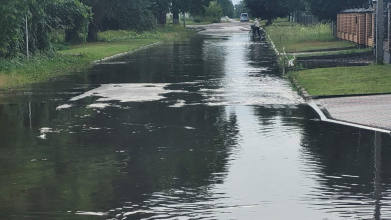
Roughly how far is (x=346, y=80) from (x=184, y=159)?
1293 centimetres

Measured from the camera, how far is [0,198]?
8.97 meters

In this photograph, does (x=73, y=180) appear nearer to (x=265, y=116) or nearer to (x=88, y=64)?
(x=265, y=116)

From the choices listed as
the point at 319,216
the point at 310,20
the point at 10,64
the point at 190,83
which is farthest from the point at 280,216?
the point at 310,20

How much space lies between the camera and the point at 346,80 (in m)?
23.3

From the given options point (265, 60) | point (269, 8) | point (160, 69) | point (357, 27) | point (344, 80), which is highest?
point (269, 8)

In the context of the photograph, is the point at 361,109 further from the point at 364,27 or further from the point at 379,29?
the point at 364,27

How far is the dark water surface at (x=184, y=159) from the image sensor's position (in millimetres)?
8477

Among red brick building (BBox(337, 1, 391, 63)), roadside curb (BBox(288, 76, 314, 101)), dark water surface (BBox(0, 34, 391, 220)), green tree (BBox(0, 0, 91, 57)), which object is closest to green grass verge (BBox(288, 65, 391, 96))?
roadside curb (BBox(288, 76, 314, 101))

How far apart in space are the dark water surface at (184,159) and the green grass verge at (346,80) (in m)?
1.50

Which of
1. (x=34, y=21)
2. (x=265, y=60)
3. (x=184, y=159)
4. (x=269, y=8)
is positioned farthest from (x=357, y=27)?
(x=269, y=8)

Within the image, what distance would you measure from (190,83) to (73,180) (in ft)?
48.2

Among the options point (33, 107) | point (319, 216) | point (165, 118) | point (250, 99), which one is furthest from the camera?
point (250, 99)

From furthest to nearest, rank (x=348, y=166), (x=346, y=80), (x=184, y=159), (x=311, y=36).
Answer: (x=311, y=36), (x=346, y=80), (x=184, y=159), (x=348, y=166)

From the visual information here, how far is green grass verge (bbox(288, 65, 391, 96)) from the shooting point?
67.1ft
